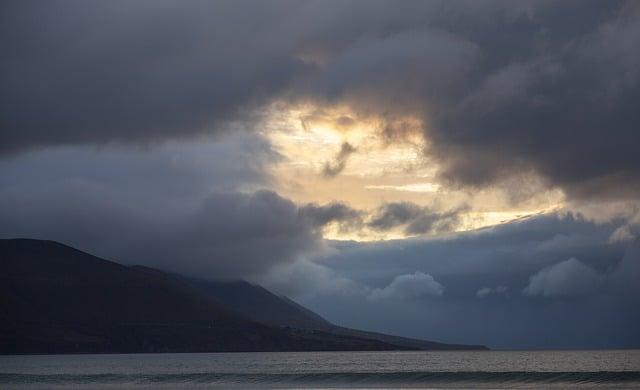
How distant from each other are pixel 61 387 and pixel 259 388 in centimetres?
3811

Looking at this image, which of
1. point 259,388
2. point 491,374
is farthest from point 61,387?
point 491,374

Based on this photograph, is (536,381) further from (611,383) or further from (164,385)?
(164,385)

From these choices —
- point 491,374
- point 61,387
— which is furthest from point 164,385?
point 491,374

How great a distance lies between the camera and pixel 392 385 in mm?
139125

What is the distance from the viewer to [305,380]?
15300 cm

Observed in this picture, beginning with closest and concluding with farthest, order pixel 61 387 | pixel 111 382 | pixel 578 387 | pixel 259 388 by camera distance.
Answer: pixel 578 387, pixel 259 388, pixel 61 387, pixel 111 382

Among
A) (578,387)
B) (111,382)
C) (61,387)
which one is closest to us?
(578,387)

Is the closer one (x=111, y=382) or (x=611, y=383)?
(x=611, y=383)

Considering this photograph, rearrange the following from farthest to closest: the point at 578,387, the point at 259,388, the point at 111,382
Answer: the point at 111,382 < the point at 259,388 < the point at 578,387

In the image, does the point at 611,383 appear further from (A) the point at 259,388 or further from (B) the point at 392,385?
(A) the point at 259,388

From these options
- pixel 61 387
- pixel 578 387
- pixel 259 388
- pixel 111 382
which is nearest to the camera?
→ pixel 578 387

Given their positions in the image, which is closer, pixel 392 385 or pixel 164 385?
pixel 392 385

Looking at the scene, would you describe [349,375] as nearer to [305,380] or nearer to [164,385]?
[305,380]

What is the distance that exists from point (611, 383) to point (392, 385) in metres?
34.1
